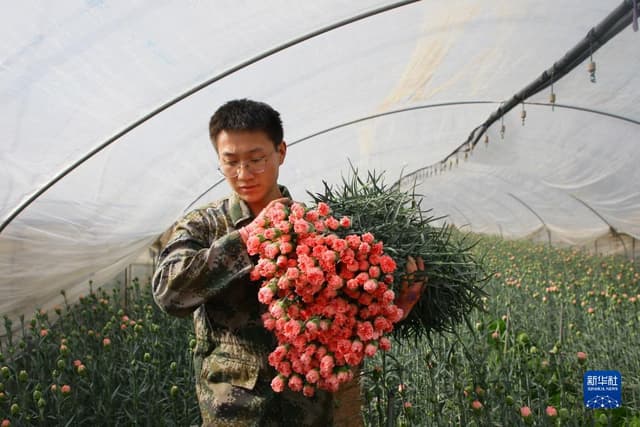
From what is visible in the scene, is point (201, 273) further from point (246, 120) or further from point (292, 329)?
point (246, 120)

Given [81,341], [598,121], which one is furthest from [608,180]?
[81,341]

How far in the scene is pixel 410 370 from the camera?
2650 mm

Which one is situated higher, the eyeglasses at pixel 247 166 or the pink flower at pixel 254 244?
the eyeglasses at pixel 247 166

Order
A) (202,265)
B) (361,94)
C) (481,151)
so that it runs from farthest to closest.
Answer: (481,151) → (361,94) → (202,265)

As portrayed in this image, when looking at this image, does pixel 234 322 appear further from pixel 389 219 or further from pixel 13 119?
pixel 13 119

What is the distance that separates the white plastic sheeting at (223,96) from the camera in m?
2.35

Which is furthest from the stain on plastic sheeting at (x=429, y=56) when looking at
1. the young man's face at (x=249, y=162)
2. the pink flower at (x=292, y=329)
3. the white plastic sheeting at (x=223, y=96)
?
the pink flower at (x=292, y=329)

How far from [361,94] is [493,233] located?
9031 millimetres

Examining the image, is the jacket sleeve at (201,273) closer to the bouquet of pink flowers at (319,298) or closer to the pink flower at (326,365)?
the bouquet of pink flowers at (319,298)

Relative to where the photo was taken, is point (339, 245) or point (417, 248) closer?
point (339, 245)

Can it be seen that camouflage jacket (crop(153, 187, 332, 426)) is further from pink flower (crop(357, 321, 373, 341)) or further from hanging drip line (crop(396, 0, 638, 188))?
hanging drip line (crop(396, 0, 638, 188))

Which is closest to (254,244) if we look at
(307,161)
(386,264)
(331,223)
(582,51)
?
(331,223)

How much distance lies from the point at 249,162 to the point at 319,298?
414 mm

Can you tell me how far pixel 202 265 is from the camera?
44.8 inches
